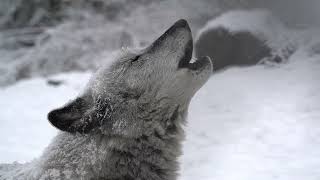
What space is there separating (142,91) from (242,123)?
447 centimetres

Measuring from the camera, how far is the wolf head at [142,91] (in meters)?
3.21

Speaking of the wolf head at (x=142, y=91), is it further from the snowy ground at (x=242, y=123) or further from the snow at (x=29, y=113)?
the snow at (x=29, y=113)

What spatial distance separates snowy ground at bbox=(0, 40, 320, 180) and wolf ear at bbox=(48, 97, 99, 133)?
277cm

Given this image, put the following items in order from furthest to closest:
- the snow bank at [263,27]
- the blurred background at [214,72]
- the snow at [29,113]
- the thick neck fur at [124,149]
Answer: the snow bank at [263,27], the snow at [29,113], the blurred background at [214,72], the thick neck fur at [124,149]

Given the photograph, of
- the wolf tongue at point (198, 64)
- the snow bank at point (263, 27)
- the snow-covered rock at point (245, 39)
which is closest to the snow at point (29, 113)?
the snow-covered rock at point (245, 39)

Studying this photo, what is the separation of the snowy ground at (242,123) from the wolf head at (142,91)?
2400 millimetres

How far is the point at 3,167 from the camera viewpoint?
142 inches

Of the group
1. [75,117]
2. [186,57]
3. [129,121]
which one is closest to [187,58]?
[186,57]

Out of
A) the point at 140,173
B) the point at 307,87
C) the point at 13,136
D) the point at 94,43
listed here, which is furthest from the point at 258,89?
the point at 140,173

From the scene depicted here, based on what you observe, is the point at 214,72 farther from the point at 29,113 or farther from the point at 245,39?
the point at 29,113

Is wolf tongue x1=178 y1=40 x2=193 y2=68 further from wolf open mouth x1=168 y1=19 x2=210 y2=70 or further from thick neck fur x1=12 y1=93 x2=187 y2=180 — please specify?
thick neck fur x1=12 y1=93 x2=187 y2=180

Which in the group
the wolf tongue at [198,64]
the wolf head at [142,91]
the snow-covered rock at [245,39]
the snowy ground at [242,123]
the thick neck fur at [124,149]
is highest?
the snow-covered rock at [245,39]

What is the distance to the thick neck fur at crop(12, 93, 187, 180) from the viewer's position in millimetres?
3131

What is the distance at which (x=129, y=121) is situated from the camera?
10.7 feet
